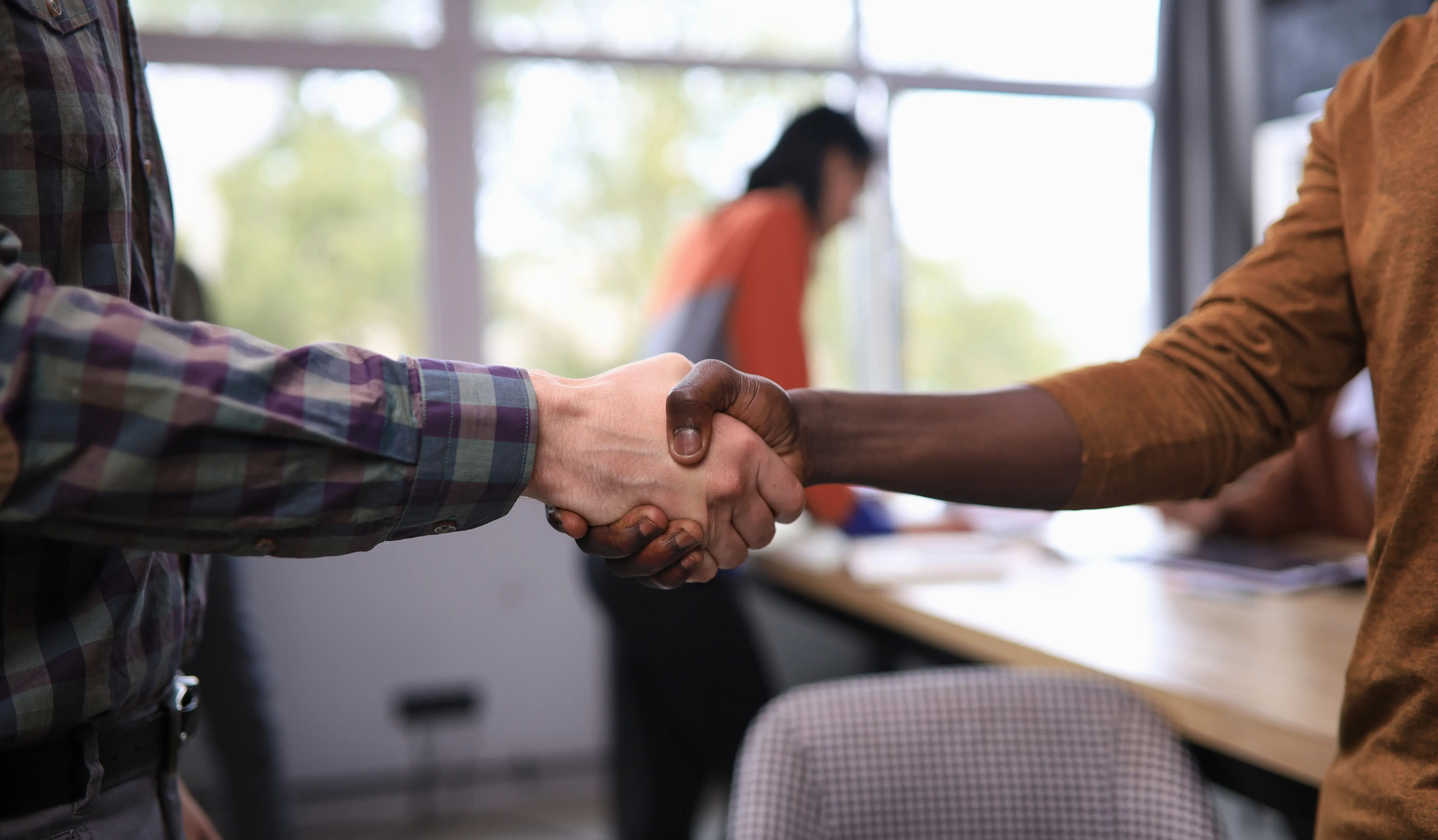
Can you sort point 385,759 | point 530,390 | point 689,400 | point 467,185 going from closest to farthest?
point 530,390 → point 689,400 → point 385,759 → point 467,185

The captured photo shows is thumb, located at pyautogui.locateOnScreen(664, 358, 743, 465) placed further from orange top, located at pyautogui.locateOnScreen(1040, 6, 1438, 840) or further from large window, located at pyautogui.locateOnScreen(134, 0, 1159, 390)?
large window, located at pyautogui.locateOnScreen(134, 0, 1159, 390)

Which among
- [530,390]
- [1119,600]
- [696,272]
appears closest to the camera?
[530,390]

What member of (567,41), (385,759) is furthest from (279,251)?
(385,759)

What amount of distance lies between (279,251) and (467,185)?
0.61 meters

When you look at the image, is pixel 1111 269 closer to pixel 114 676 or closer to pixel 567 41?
pixel 567 41

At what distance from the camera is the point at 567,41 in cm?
347

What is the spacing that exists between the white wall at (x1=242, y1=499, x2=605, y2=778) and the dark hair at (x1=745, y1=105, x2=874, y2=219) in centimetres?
136

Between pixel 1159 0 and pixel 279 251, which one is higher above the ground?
pixel 1159 0

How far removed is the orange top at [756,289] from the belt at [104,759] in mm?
1339

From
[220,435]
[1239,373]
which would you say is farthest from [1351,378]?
[220,435]

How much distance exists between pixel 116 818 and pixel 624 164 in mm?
3039

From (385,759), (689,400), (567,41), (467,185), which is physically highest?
(567,41)

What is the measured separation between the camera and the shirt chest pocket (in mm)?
669

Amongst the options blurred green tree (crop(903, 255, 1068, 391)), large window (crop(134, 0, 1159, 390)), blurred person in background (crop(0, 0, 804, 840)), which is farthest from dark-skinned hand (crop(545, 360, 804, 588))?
blurred green tree (crop(903, 255, 1068, 391))
